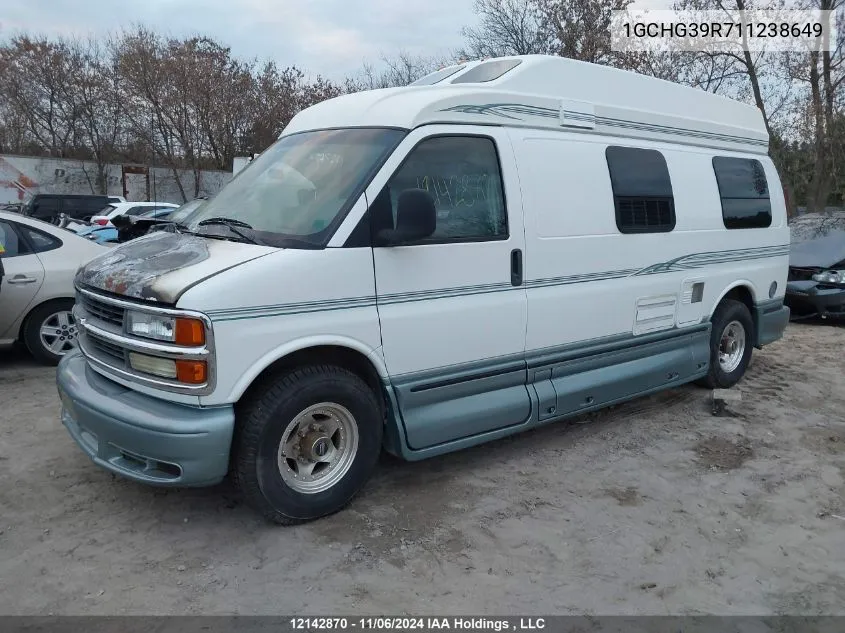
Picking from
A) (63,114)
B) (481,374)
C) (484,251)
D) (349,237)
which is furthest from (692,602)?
(63,114)

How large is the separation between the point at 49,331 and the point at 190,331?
177 inches

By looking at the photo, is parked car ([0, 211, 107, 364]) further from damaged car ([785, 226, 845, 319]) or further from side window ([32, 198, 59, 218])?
side window ([32, 198, 59, 218])

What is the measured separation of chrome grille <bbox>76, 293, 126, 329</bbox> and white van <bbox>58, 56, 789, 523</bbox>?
20 mm

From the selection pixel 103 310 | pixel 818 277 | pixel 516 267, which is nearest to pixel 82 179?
pixel 818 277

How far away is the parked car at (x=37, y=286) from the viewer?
671 centimetres

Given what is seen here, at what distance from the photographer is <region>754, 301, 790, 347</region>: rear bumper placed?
22.8 feet

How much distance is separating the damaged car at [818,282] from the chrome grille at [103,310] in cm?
958

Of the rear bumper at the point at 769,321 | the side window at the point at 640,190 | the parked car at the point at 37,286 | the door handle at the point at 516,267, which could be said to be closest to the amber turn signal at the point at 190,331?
the door handle at the point at 516,267

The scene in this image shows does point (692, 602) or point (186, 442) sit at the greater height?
point (186, 442)

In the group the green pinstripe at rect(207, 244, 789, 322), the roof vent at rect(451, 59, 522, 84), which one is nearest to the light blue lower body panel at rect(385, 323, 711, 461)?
the green pinstripe at rect(207, 244, 789, 322)

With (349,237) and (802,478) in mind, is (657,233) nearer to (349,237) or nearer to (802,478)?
(802,478)

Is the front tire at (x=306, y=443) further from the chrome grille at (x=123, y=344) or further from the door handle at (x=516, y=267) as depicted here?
the door handle at (x=516, y=267)

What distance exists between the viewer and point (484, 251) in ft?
14.4

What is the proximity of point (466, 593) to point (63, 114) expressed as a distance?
36858 mm
